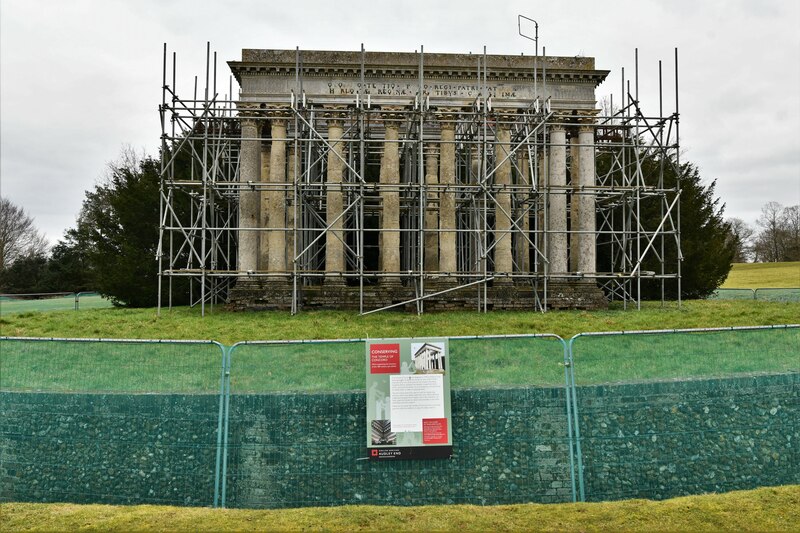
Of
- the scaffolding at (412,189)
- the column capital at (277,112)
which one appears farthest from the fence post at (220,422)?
the column capital at (277,112)

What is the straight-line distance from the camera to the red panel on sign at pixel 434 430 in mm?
6965

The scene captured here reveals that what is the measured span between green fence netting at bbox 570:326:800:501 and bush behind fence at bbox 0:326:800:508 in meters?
0.02

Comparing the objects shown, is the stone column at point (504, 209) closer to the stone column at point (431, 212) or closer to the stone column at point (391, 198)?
A: the stone column at point (431, 212)

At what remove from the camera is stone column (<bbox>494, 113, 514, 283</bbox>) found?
24109 millimetres

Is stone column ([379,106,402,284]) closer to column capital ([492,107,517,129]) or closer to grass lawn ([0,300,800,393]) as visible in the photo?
column capital ([492,107,517,129])

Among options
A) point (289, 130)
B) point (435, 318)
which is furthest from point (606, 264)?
point (289, 130)

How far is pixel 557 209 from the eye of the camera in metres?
24.7

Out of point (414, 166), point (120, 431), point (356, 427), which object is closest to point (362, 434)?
point (356, 427)

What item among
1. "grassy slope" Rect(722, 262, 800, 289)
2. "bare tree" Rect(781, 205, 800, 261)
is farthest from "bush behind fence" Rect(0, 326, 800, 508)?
"bare tree" Rect(781, 205, 800, 261)

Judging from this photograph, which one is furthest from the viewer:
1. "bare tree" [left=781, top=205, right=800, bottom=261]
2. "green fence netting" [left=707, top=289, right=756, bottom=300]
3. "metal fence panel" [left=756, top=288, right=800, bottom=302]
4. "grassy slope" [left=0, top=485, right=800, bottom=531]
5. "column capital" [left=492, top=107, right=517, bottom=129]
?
"bare tree" [left=781, top=205, right=800, bottom=261]

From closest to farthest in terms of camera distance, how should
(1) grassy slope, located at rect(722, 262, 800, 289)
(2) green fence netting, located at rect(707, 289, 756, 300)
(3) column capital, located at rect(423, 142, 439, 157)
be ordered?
1. (3) column capital, located at rect(423, 142, 439, 157)
2. (2) green fence netting, located at rect(707, 289, 756, 300)
3. (1) grassy slope, located at rect(722, 262, 800, 289)

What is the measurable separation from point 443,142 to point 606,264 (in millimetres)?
12337

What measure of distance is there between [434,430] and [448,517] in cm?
92

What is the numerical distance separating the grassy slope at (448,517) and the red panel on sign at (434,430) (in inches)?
26.3
